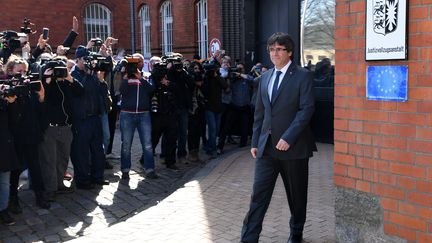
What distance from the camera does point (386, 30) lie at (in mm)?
3469

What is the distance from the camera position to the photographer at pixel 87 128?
701 cm

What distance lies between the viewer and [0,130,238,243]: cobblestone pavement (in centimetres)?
541

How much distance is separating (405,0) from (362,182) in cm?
141

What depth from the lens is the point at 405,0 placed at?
3316mm

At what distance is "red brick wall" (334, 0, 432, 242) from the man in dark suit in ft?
0.99

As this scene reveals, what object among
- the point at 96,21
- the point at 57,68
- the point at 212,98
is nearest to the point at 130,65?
the point at 57,68

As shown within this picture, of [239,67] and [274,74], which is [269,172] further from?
[239,67]

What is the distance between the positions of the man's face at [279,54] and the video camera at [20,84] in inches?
116

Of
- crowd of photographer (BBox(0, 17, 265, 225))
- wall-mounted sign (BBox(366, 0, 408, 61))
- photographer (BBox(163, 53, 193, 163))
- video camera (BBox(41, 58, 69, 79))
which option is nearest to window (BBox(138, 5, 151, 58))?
crowd of photographer (BBox(0, 17, 265, 225))

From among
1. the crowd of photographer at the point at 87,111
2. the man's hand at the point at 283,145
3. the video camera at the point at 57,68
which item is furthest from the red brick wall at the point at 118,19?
the man's hand at the point at 283,145

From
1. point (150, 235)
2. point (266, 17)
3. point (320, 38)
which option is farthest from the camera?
point (266, 17)

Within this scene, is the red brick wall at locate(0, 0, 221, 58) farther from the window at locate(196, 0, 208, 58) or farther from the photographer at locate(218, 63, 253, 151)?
the photographer at locate(218, 63, 253, 151)

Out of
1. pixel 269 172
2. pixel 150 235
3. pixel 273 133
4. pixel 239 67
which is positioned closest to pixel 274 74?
pixel 273 133

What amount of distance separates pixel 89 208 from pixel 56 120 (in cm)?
124
